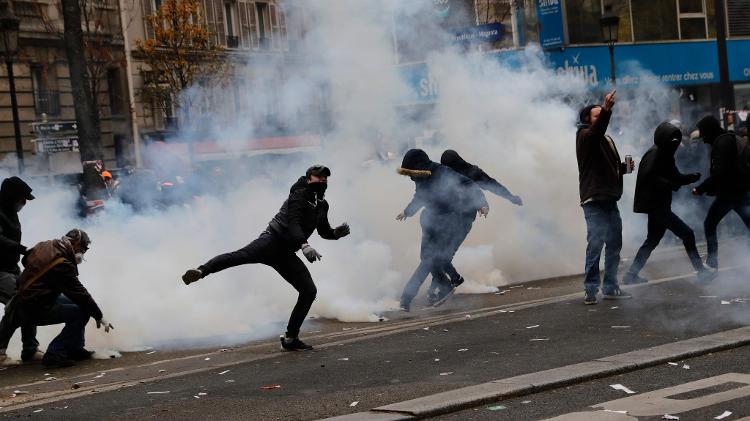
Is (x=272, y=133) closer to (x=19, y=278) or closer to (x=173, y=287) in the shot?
(x=173, y=287)

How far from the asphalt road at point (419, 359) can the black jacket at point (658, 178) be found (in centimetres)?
84

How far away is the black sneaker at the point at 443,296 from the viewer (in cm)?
1153

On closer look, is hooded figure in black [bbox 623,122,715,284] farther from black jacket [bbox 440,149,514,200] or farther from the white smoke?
the white smoke

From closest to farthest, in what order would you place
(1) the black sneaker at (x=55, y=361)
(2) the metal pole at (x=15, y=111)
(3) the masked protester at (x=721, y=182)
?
(1) the black sneaker at (x=55, y=361) < (3) the masked protester at (x=721, y=182) < (2) the metal pole at (x=15, y=111)

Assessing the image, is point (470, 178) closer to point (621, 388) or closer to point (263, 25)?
point (621, 388)

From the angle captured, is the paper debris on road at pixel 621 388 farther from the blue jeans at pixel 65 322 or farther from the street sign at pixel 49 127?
the street sign at pixel 49 127

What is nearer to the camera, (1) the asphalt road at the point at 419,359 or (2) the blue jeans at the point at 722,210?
(1) the asphalt road at the point at 419,359

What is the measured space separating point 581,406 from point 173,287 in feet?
18.3

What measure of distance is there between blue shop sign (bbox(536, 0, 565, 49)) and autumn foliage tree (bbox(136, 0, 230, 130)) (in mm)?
5560

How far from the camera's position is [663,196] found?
443 inches

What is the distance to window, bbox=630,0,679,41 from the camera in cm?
2966

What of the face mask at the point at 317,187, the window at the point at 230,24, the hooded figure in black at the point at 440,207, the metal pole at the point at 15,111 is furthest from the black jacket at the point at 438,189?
the metal pole at the point at 15,111

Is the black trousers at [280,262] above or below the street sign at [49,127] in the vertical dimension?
below

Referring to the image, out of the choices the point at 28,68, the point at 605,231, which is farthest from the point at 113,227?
the point at 28,68
